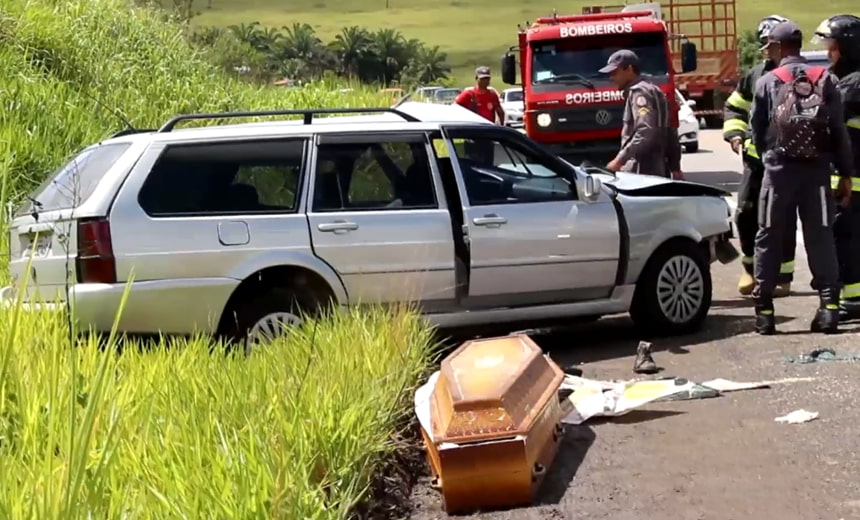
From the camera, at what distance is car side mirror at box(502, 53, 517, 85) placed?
16766 millimetres

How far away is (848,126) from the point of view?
27.1ft

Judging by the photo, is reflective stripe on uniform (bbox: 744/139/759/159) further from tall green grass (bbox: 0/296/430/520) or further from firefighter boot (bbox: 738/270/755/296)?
tall green grass (bbox: 0/296/430/520)

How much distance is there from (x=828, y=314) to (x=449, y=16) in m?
167

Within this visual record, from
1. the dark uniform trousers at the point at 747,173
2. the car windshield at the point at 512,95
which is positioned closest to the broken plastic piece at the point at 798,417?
the dark uniform trousers at the point at 747,173

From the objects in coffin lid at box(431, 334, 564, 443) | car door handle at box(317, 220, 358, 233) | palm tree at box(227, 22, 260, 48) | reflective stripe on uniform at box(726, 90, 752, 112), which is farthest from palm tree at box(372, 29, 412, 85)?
coffin lid at box(431, 334, 564, 443)

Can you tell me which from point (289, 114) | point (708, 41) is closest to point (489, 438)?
point (289, 114)

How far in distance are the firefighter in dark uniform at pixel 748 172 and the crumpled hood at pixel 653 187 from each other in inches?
37.1

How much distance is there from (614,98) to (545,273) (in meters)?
8.40

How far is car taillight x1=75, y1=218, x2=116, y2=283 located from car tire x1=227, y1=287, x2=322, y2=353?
0.76 m

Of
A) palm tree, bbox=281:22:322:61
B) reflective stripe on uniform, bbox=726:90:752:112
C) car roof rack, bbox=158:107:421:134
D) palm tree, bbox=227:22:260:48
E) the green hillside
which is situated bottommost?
reflective stripe on uniform, bbox=726:90:752:112

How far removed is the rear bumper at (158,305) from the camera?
21.7 feet

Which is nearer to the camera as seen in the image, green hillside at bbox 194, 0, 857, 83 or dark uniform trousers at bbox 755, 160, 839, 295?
dark uniform trousers at bbox 755, 160, 839, 295

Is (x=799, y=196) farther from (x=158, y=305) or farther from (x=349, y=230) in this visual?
(x=158, y=305)

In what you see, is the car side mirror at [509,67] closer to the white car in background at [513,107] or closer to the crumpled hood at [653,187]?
the crumpled hood at [653,187]
